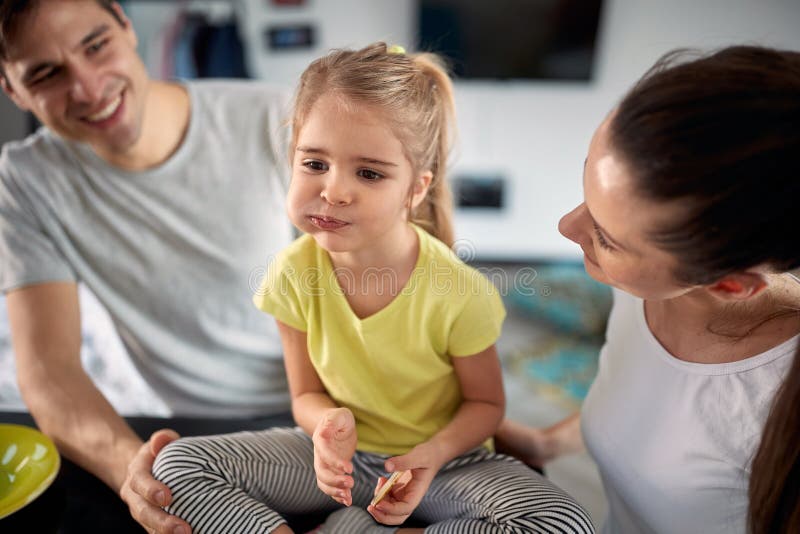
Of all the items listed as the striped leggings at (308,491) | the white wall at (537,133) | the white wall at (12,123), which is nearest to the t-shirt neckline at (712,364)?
the striped leggings at (308,491)

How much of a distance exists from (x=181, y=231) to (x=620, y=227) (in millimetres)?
794

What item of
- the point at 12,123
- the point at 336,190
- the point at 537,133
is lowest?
the point at 537,133

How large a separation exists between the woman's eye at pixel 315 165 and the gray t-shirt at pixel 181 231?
40cm

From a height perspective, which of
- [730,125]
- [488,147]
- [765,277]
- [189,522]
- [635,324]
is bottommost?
[488,147]

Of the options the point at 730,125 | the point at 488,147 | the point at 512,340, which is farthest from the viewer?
the point at 488,147

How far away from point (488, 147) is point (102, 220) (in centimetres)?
251

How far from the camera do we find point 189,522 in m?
0.66

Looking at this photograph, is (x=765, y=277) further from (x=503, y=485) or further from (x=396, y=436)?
(x=396, y=436)

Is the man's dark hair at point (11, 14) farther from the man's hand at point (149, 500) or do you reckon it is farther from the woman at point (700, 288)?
the woman at point (700, 288)

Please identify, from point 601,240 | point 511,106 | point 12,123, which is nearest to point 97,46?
point 12,123

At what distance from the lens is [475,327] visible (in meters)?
0.76

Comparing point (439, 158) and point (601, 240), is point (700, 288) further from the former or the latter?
point (439, 158)

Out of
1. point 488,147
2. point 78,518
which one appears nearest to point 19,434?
point 78,518

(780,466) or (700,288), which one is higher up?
(700,288)
